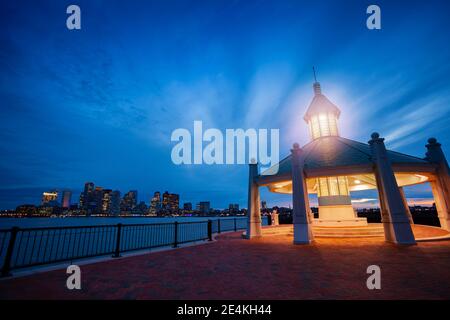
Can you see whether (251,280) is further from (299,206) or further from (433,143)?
(433,143)

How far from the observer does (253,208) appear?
16172mm

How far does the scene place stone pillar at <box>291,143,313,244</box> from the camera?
12.1m

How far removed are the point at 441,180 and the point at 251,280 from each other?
15.9 meters

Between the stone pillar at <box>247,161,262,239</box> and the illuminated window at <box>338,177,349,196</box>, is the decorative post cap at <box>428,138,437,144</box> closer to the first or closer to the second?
the illuminated window at <box>338,177,349,196</box>

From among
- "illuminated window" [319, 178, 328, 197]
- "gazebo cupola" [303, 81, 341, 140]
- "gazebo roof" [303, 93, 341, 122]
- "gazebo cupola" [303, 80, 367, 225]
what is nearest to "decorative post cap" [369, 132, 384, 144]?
"gazebo cupola" [303, 80, 367, 225]

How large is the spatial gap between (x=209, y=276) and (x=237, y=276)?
0.82 metres

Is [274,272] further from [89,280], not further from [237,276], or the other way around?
[89,280]

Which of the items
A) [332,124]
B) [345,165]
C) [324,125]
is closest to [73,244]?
[345,165]

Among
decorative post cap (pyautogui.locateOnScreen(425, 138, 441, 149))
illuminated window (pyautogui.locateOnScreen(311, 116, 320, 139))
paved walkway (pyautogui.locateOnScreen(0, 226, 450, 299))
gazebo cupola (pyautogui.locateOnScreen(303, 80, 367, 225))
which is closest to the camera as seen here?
paved walkway (pyautogui.locateOnScreen(0, 226, 450, 299))

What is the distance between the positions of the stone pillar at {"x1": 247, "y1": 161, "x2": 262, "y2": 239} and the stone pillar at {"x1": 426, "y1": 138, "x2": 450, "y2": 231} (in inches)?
478

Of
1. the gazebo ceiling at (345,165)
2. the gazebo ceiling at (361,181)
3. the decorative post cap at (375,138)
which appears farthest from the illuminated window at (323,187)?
the decorative post cap at (375,138)

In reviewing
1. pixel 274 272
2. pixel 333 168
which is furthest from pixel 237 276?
pixel 333 168

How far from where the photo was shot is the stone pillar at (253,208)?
1587 cm

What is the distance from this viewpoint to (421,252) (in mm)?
8398
